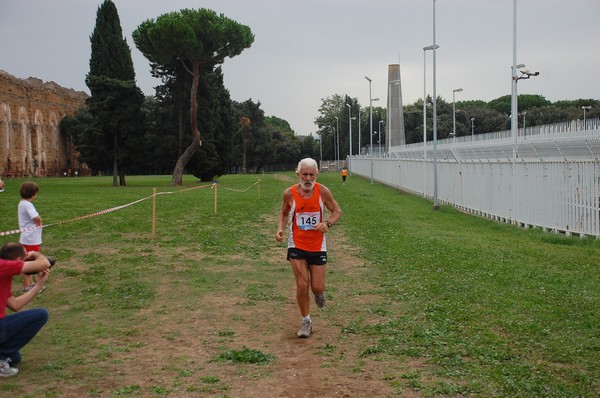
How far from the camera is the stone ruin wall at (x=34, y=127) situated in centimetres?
6594

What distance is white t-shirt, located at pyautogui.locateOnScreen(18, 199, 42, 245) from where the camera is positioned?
31.3 feet

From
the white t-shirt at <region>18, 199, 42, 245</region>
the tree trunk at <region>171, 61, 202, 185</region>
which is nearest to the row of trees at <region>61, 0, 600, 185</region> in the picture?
the tree trunk at <region>171, 61, 202, 185</region>

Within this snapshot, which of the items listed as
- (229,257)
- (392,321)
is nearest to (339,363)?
(392,321)

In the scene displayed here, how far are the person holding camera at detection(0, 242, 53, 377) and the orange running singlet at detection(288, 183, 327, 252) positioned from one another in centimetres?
250

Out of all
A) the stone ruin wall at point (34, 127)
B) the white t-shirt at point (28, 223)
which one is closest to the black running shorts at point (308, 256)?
the white t-shirt at point (28, 223)

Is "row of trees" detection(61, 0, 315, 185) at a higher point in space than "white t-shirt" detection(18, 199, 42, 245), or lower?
higher

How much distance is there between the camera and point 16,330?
5.82 metres

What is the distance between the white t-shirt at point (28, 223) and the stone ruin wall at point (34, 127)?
58260 millimetres

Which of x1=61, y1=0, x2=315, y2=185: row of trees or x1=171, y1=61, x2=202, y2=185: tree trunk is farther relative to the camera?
x1=171, y1=61, x2=202, y2=185: tree trunk

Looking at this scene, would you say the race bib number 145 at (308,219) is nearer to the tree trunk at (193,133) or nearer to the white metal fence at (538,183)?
the white metal fence at (538,183)

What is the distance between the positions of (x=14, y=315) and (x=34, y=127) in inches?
2875

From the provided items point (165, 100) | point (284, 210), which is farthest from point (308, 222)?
point (165, 100)

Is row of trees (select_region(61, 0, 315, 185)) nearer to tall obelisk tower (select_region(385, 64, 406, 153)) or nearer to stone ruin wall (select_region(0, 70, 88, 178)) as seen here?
stone ruin wall (select_region(0, 70, 88, 178))

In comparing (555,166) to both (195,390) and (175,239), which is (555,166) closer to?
(175,239)
